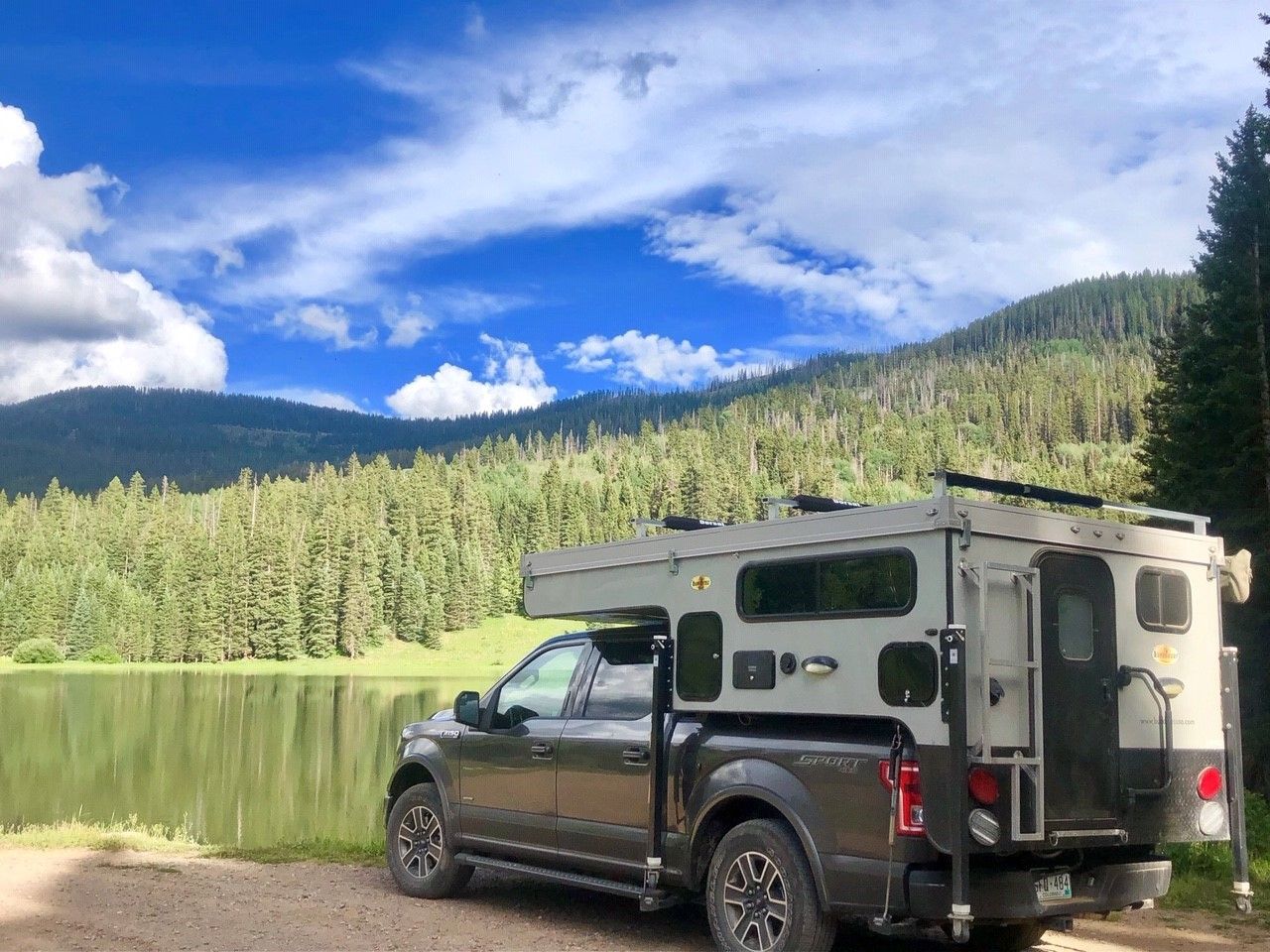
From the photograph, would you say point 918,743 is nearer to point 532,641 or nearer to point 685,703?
point 685,703

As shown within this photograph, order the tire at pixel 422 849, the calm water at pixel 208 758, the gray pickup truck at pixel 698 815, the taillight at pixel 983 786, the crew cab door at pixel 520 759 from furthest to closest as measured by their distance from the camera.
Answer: the calm water at pixel 208 758, the tire at pixel 422 849, the crew cab door at pixel 520 759, the gray pickup truck at pixel 698 815, the taillight at pixel 983 786

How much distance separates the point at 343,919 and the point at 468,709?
1727mm

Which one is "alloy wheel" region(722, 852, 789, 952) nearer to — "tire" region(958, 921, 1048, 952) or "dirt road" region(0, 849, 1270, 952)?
"dirt road" region(0, 849, 1270, 952)

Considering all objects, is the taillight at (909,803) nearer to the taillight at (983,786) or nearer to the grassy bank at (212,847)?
the taillight at (983,786)

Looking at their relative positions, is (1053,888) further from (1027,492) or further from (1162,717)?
(1027,492)

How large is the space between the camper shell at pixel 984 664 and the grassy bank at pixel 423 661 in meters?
74.5

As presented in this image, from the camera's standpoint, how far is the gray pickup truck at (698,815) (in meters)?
6.46

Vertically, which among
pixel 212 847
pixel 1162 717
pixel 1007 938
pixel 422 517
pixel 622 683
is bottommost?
pixel 212 847

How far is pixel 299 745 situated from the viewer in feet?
122

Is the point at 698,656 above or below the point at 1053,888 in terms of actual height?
above

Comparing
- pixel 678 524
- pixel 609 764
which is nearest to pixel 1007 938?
pixel 609 764

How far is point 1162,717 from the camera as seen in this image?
23.3 feet

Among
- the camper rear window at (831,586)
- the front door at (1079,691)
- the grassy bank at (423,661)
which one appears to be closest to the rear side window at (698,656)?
the camper rear window at (831,586)

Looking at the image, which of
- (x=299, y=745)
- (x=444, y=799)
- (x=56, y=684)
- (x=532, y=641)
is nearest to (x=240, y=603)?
(x=532, y=641)
